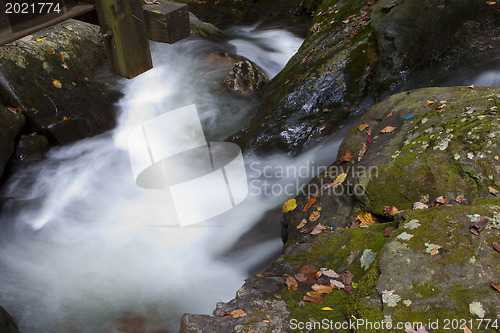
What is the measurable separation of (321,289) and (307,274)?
26cm

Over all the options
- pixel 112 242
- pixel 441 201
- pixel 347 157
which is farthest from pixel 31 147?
pixel 441 201

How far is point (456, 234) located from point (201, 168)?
5115 mm

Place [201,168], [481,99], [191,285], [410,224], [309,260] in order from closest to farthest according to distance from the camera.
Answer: [410,224] < [309,260] < [481,99] < [191,285] < [201,168]

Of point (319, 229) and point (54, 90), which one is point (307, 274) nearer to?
point (319, 229)

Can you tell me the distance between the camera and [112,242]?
614cm

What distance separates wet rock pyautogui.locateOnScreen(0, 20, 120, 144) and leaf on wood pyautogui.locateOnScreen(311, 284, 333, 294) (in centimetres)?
638

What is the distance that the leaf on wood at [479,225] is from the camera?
2814 mm

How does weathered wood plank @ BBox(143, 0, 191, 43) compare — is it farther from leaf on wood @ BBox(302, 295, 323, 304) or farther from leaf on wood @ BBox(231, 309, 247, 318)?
leaf on wood @ BBox(302, 295, 323, 304)

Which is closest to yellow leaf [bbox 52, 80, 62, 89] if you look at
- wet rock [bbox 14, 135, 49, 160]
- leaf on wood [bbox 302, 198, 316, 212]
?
wet rock [bbox 14, 135, 49, 160]

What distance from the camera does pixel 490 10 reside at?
685 centimetres

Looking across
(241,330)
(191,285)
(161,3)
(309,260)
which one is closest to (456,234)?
(309,260)

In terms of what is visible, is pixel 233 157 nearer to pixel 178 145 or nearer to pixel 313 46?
pixel 178 145

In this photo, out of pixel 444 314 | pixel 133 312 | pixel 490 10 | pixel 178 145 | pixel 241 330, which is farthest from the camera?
pixel 178 145

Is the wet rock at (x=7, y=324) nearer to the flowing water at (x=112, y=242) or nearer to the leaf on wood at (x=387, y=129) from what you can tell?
the flowing water at (x=112, y=242)
